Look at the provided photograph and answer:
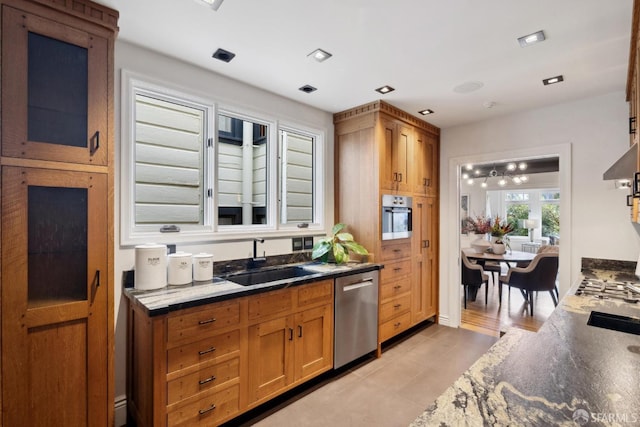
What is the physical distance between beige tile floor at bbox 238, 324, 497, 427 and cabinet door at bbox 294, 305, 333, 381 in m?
0.18

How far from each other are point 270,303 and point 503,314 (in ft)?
12.6

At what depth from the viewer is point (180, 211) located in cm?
254

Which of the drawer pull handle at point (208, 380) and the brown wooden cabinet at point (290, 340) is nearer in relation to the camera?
the drawer pull handle at point (208, 380)

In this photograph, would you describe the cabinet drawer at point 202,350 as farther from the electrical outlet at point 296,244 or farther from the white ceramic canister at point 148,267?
the electrical outlet at point 296,244

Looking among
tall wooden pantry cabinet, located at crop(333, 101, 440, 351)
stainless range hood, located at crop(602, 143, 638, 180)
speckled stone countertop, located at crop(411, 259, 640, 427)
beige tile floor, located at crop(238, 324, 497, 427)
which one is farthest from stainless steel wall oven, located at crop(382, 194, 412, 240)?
speckled stone countertop, located at crop(411, 259, 640, 427)

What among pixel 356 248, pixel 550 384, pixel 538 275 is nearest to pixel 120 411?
pixel 356 248

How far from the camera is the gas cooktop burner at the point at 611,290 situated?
202 centimetres

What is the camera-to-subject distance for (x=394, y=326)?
3375mm

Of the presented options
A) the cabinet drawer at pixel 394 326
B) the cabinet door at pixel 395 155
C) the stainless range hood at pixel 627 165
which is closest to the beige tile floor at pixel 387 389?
the cabinet drawer at pixel 394 326

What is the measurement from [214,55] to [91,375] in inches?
85.2

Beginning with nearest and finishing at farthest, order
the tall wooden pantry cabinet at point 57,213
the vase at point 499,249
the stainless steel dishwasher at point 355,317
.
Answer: the tall wooden pantry cabinet at point 57,213
the stainless steel dishwasher at point 355,317
the vase at point 499,249

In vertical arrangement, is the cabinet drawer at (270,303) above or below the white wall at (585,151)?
below

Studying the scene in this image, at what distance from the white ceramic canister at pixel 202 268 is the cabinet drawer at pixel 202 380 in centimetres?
61

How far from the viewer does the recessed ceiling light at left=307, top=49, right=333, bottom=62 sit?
A: 2.20m
